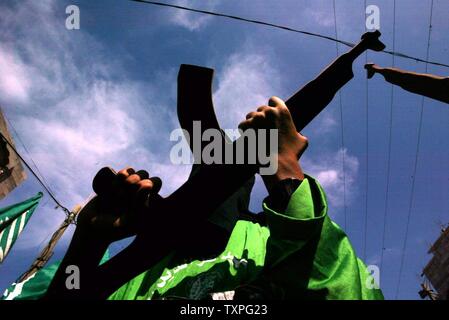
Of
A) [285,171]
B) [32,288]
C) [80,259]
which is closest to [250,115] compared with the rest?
[285,171]

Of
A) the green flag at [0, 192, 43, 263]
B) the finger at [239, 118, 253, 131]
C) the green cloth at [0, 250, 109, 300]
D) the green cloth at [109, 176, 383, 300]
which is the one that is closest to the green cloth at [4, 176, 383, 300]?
the green cloth at [109, 176, 383, 300]

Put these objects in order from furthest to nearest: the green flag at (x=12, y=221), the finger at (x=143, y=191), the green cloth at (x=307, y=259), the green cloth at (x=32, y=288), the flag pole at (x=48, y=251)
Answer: the flag pole at (x=48, y=251)
the green flag at (x=12, y=221)
the green cloth at (x=32, y=288)
the finger at (x=143, y=191)
the green cloth at (x=307, y=259)

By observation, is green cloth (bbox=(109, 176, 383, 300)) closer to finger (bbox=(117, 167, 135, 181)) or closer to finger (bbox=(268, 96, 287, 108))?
finger (bbox=(268, 96, 287, 108))

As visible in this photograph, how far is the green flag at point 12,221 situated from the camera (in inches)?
226

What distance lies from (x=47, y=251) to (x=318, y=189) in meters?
11.0

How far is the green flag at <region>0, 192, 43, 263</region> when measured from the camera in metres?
5.74

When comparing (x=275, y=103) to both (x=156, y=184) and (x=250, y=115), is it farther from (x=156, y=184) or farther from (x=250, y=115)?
(x=156, y=184)

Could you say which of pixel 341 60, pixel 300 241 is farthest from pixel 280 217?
pixel 341 60

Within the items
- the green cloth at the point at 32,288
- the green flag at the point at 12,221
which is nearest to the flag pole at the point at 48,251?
the green flag at the point at 12,221

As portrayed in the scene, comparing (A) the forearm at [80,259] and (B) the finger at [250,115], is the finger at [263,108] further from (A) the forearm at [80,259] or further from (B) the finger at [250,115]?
(A) the forearm at [80,259]

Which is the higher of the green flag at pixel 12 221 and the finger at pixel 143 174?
→ the green flag at pixel 12 221
